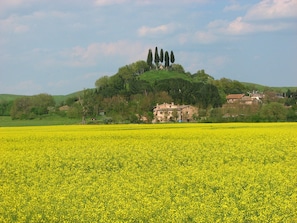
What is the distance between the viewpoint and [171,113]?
94.9m

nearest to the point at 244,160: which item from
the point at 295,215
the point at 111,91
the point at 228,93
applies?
the point at 295,215

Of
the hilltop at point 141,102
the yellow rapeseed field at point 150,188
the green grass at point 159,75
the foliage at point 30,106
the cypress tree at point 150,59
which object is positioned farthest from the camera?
the cypress tree at point 150,59

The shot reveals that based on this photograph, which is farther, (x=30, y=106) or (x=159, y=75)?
(x=159, y=75)

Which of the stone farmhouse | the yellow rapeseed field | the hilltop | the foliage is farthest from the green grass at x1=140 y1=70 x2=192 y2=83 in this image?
the yellow rapeseed field

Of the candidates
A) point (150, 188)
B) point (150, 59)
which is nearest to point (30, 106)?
point (150, 59)

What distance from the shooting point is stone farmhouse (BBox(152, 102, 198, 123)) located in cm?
9006

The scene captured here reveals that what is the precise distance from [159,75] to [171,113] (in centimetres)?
6377

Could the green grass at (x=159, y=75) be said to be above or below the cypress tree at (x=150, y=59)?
below

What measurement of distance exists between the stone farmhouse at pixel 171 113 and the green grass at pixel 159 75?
157 ft

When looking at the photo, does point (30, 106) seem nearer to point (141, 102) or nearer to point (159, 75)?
point (141, 102)

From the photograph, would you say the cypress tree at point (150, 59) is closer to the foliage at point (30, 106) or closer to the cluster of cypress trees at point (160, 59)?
the cluster of cypress trees at point (160, 59)

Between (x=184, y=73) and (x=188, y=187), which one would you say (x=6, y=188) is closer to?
(x=188, y=187)

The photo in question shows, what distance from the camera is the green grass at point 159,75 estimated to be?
6043 inches

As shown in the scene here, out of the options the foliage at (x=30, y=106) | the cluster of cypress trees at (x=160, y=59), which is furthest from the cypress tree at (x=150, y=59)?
the foliage at (x=30, y=106)
